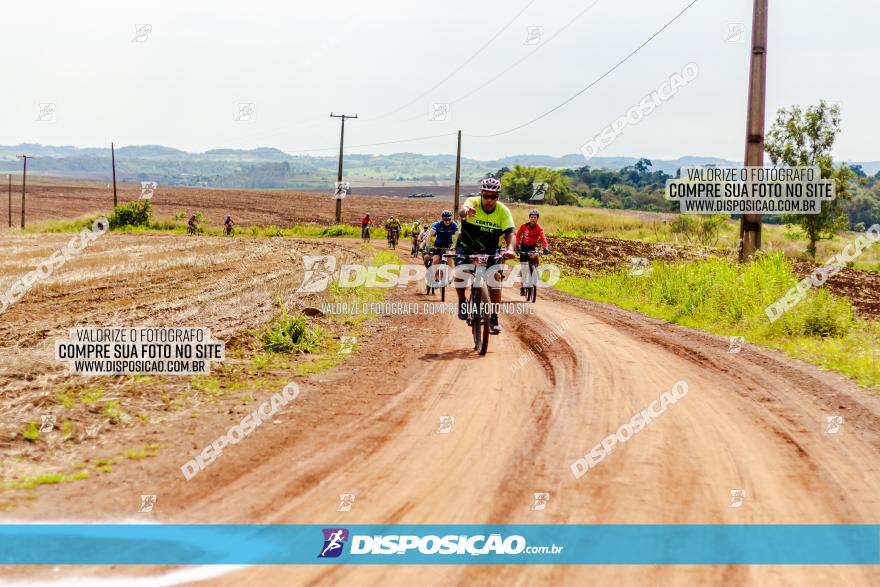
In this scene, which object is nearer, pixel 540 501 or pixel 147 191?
pixel 540 501

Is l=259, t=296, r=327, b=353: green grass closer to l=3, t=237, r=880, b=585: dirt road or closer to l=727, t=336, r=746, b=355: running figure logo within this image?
l=3, t=237, r=880, b=585: dirt road

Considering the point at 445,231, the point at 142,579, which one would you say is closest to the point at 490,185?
the point at 445,231

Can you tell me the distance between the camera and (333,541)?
493 centimetres

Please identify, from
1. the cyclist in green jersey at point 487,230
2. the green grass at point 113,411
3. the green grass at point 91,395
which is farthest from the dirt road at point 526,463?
the cyclist in green jersey at point 487,230

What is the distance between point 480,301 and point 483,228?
1145 millimetres

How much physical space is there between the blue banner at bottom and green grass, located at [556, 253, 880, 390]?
6.60 metres

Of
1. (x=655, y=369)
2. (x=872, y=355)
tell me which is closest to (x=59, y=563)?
(x=655, y=369)

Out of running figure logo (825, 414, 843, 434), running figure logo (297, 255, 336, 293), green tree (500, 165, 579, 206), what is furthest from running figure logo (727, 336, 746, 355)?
green tree (500, 165, 579, 206)

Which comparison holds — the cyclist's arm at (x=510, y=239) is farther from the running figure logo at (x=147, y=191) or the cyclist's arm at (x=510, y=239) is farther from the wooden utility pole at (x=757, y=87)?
the running figure logo at (x=147, y=191)

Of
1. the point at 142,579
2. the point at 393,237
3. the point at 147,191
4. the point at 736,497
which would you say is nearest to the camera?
the point at 142,579

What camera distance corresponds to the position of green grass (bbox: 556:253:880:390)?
13048 mm

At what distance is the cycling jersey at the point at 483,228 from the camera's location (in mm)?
12227

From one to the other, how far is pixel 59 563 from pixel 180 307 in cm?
1500

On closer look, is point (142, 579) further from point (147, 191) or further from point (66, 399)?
point (147, 191)
